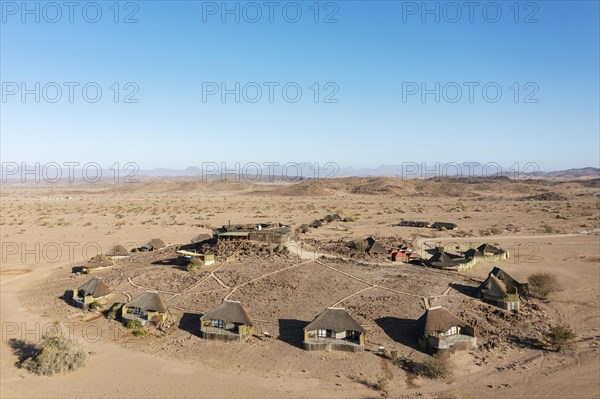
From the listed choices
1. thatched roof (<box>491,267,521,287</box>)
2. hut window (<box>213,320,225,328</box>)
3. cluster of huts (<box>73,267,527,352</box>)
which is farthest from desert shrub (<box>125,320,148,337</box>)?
thatched roof (<box>491,267,521,287</box>)

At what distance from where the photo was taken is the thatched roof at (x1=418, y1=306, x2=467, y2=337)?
64.7 ft

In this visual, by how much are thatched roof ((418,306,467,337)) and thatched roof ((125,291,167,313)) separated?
12.2 metres

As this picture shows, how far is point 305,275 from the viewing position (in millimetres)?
27312

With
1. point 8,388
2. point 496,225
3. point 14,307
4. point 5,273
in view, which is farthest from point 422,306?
point 496,225

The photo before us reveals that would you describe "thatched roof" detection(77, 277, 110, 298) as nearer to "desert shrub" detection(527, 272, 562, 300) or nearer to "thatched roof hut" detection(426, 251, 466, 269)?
"thatched roof hut" detection(426, 251, 466, 269)

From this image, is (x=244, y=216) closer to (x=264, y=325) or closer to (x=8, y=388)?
(x=264, y=325)

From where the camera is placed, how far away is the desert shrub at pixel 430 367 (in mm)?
17688

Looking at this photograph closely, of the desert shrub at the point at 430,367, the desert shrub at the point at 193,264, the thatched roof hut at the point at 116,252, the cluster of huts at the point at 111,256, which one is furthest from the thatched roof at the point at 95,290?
the desert shrub at the point at 430,367

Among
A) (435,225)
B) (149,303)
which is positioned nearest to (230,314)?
(149,303)

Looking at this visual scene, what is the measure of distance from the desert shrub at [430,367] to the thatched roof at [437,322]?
1.23 metres

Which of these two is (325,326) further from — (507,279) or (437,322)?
(507,279)

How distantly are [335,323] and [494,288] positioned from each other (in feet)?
32.9

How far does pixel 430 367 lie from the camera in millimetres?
17812

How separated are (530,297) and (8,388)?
85.0 feet
